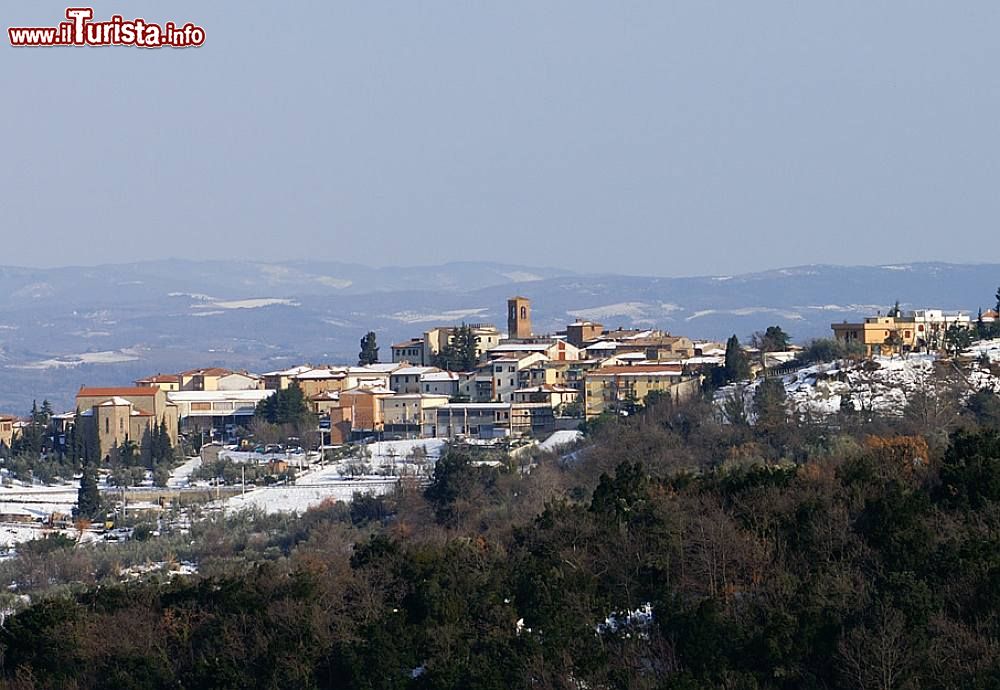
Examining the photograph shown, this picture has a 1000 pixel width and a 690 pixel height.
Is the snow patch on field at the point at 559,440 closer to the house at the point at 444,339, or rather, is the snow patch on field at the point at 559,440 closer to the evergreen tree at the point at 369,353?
the house at the point at 444,339

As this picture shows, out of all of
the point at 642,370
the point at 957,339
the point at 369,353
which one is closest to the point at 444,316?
the point at 369,353

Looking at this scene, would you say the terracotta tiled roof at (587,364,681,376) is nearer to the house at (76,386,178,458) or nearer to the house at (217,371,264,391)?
the house at (76,386,178,458)

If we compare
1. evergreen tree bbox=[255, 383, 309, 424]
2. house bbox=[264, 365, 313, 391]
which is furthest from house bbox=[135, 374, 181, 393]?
evergreen tree bbox=[255, 383, 309, 424]

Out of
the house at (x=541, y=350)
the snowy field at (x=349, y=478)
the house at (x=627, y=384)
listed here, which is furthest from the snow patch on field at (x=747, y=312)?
the snowy field at (x=349, y=478)

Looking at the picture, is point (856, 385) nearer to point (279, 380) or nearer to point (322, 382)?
point (322, 382)

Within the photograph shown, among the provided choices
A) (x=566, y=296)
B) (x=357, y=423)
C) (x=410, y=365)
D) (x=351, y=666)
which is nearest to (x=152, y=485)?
(x=357, y=423)
